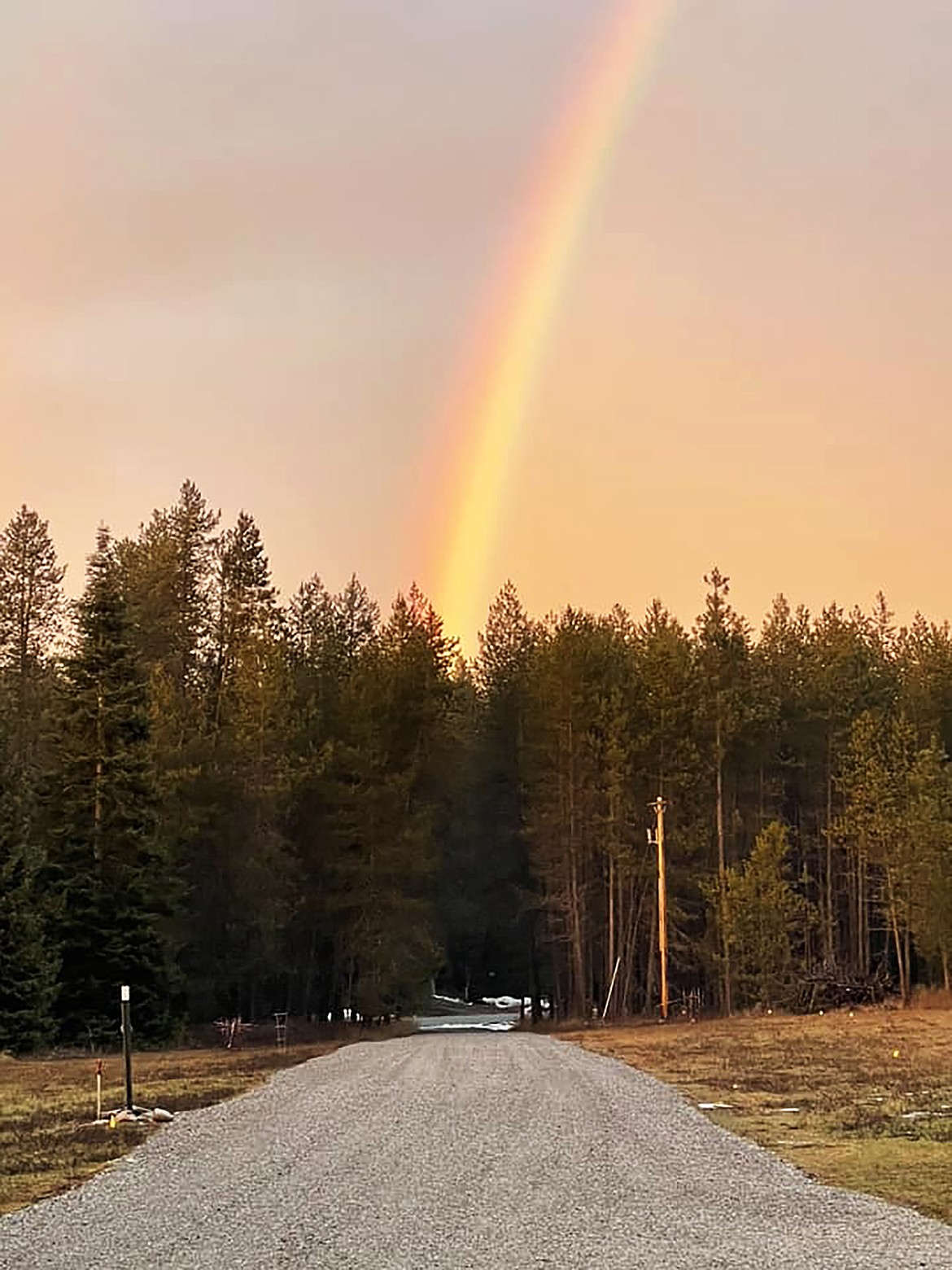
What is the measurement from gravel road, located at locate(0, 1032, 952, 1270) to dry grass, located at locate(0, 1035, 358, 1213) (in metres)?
0.48

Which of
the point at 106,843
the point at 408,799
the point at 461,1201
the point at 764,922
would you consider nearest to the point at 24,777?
the point at 106,843

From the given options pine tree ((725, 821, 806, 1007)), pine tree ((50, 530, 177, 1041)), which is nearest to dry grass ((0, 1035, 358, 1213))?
pine tree ((50, 530, 177, 1041))

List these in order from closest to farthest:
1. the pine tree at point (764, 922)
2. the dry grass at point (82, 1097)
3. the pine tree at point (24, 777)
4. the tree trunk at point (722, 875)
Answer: the dry grass at point (82, 1097), the pine tree at point (24, 777), the pine tree at point (764, 922), the tree trunk at point (722, 875)

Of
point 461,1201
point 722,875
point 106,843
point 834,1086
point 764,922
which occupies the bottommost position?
point 834,1086

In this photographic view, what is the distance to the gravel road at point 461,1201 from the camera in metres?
9.23

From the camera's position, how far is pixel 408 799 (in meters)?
47.2

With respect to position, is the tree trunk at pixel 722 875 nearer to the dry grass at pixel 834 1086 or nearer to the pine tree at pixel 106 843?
the dry grass at pixel 834 1086

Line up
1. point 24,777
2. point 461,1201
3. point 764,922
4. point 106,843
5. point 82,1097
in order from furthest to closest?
1. point 764,922
2. point 24,777
3. point 106,843
4. point 82,1097
5. point 461,1201

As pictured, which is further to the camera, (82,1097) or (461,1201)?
(82,1097)

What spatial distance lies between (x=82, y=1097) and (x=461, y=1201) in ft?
39.5

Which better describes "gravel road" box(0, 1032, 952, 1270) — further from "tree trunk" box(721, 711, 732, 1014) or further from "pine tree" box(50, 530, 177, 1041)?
"tree trunk" box(721, 711, 732, 1014)

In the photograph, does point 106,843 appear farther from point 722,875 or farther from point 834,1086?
point 834,1086

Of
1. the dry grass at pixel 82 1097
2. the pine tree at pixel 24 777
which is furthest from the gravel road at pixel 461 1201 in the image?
the pine tree at pixel 24 777

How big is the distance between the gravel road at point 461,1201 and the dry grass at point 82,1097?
1.59ft
